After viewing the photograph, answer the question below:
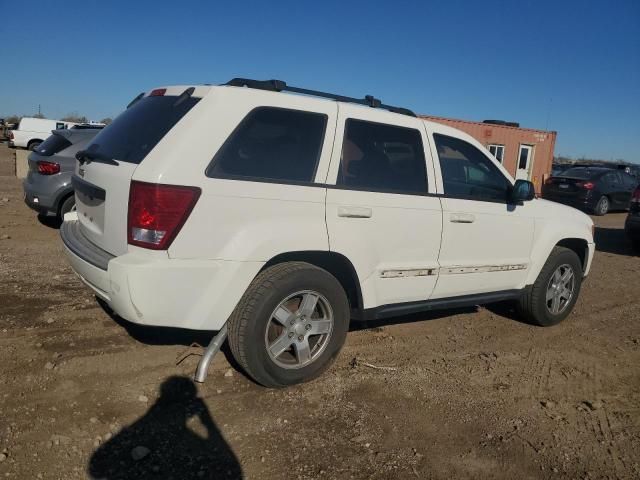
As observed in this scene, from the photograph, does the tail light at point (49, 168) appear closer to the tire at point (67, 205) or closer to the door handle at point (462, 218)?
the tire at point (67, 205)

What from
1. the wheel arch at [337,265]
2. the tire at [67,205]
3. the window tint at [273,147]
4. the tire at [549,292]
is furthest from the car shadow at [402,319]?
the tire at [67,205]

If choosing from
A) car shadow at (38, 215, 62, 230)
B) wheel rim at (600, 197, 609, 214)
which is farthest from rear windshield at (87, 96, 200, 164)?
wheel rim at (600, 197, 609, 214)

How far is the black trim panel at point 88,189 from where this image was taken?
3233mm

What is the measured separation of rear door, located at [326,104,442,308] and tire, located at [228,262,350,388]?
26 centimetres

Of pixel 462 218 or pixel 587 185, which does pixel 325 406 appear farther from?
pixel 587 185

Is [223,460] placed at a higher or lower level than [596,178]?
lower

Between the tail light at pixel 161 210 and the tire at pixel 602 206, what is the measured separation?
15832mm

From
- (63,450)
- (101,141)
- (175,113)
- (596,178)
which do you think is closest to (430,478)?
(63,450)

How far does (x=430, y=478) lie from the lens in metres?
2.69

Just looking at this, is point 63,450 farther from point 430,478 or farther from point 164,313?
point 430,478

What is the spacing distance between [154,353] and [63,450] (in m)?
1.22

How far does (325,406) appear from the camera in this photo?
3312mm

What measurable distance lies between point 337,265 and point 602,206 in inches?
595

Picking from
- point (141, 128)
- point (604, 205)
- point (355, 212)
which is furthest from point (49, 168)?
point (604, 205)
